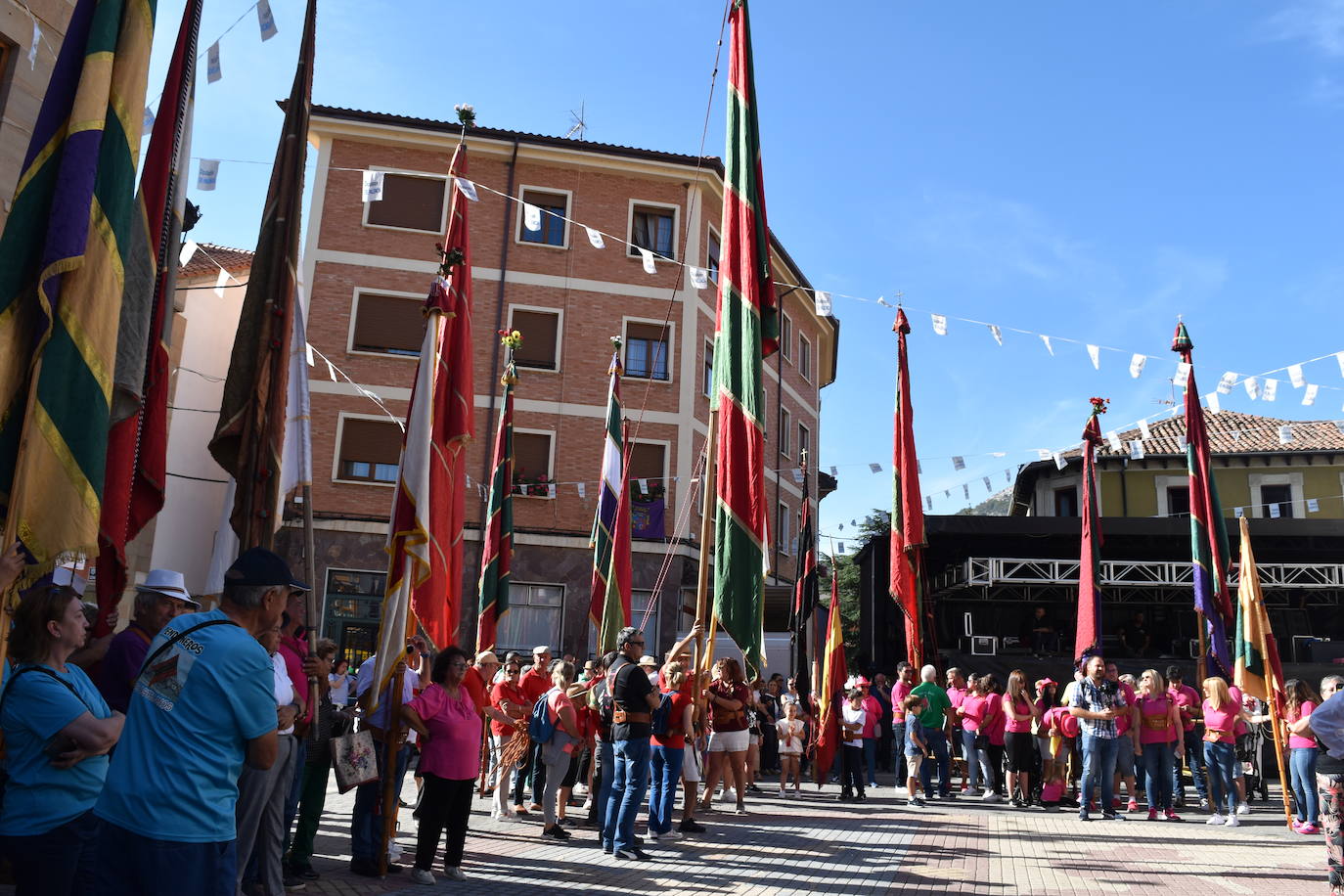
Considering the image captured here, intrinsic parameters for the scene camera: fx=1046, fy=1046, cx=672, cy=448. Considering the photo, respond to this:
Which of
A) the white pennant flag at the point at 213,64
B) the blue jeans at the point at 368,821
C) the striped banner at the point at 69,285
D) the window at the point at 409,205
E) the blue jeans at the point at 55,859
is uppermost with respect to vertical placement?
the window at the point at 409,205

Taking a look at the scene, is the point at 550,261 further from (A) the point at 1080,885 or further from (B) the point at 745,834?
(A) the point at 1080,885

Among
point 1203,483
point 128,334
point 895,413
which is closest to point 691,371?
point 895,413

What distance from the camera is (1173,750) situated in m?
14.2

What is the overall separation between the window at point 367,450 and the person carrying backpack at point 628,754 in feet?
55.3

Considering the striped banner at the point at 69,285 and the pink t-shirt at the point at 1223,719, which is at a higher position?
the striped banner at the point at 69,285

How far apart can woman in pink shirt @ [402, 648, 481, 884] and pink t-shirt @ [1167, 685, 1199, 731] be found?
10.6 metres

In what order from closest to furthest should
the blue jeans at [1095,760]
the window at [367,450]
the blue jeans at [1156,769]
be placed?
the blue jeans at [1095,760], the blue jeans at [1156,769], the window at [367,450]

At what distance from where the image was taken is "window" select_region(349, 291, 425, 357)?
2580 cm

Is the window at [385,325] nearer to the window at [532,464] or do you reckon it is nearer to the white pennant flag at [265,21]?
Answer: the window at [532,464]

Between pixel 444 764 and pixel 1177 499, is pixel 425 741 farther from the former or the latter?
pixel 1177 499

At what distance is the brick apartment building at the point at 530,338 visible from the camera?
81.0ft

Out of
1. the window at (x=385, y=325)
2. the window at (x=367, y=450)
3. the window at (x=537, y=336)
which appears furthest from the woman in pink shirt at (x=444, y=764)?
the window at (x=537, y=336)

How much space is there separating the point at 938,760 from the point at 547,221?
57.7 feet

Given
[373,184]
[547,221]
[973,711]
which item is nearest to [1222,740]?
[973,711]
